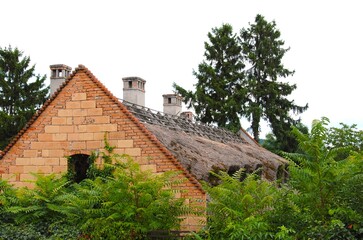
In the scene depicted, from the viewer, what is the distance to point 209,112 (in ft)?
125

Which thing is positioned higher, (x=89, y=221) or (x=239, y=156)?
(x=239, y=156)

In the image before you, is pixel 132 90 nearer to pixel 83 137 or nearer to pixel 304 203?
pixel 83 137

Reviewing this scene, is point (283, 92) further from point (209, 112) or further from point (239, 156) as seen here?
point (239, 156)

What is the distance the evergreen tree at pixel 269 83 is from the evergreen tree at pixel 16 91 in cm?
1628

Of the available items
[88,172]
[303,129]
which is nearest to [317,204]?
[88,172]

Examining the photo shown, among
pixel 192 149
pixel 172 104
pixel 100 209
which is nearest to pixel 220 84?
pixel 172 104

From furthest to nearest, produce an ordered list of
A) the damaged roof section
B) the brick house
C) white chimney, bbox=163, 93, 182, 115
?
white chimney, bbox=163, 93, 182, 115
the damaged roof section
the brick house

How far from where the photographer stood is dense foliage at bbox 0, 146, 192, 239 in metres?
11.9

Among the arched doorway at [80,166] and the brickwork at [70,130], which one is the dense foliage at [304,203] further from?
the arched doorway at [80,166]

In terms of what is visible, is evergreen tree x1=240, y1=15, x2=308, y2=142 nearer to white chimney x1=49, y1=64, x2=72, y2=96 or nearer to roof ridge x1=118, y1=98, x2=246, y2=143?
roof ridge x1=118, y1=98, x2=246, y2=143

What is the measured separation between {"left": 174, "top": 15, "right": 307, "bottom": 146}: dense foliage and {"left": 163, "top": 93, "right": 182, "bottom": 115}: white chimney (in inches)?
274

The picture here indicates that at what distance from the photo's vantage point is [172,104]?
1192 inches

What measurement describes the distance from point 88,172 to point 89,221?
3.22 metres

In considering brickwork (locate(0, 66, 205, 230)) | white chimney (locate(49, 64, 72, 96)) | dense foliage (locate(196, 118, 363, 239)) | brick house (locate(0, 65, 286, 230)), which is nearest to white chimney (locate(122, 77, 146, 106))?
white chimney (locate(49, 64, 72, 96))
